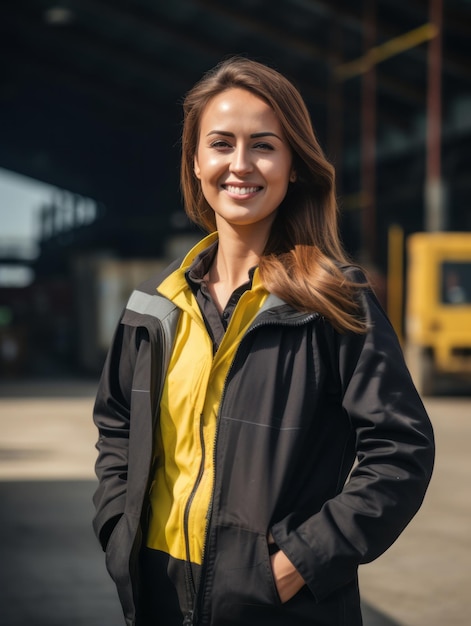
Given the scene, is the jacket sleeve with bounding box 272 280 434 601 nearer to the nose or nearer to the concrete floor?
the nose

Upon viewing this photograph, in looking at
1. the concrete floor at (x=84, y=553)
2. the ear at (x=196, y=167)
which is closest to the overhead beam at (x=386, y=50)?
the concrete floor at (x=84, y=553)

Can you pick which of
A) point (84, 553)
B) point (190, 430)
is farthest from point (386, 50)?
point (190, 430)

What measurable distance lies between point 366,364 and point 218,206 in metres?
0.49

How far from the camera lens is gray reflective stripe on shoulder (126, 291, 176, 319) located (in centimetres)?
255

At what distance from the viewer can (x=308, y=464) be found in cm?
239

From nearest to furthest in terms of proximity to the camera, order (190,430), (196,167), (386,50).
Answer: (190,430)
(196,167)
(386,50)

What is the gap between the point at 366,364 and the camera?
235cm

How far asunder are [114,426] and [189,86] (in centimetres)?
3989

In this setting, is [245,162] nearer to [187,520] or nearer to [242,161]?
[242,161]

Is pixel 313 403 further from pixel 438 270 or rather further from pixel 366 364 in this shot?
pixel 438 270

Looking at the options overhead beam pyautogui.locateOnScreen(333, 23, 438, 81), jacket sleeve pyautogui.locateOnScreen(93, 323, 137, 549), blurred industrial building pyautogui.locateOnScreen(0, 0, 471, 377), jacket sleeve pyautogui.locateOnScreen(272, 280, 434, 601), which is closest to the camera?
jacket sleeve pyautogui.locateOnScreen(272, 280, 434, 601)

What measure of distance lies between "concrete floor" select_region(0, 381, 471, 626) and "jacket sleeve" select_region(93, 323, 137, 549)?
2823 millimetres

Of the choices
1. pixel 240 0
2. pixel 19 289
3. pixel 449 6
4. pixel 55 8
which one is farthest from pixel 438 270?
pixel 55 8

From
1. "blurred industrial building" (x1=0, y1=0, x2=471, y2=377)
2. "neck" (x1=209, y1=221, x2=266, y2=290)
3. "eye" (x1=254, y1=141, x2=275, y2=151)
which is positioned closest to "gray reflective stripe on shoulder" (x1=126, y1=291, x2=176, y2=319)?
"neck" (x1=209, y1=221, x2=266, y2=290)
